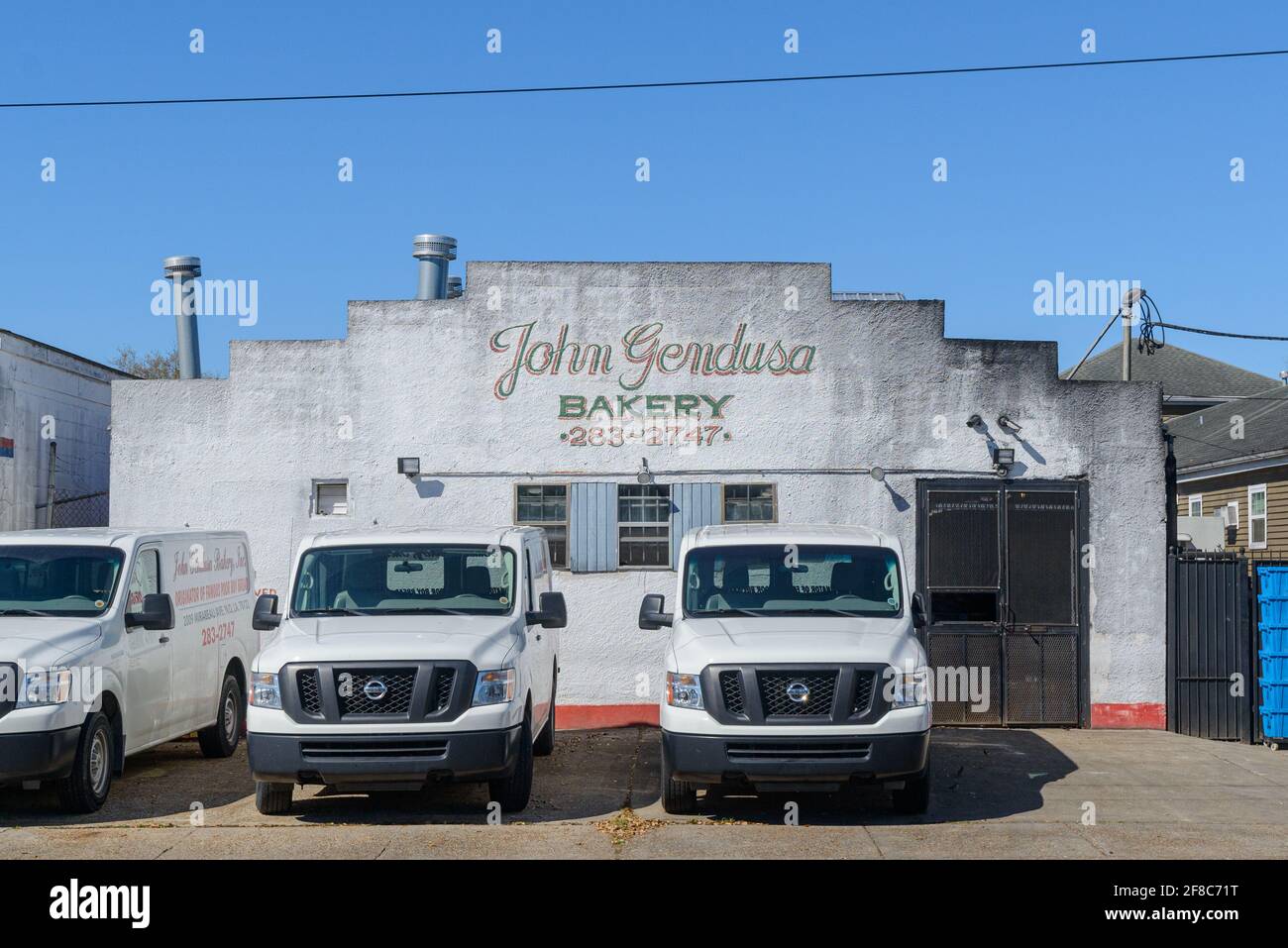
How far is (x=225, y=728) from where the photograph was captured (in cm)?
1295

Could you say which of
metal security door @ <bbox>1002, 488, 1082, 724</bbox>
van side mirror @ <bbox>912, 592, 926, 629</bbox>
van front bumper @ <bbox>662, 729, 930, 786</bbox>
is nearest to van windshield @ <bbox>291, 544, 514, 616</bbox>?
van front bumper @ <bbox>662, 729, 930, 786</bbox>

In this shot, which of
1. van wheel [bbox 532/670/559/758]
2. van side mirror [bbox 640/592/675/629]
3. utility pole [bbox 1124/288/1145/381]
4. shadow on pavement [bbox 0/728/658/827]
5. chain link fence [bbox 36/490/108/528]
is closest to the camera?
shadow on pavement [bbox 0/728/658/827]

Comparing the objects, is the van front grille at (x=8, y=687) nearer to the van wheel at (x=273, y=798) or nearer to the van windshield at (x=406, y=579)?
the van wheel at (x=273, y=798)

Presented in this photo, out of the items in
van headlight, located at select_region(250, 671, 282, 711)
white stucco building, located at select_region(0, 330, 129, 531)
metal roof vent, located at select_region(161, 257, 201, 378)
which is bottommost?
van headlight, located at select_region(250, 671, 282, 711)


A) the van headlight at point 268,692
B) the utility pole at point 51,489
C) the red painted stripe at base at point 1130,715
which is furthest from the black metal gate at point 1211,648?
the utility pole at point 51,489

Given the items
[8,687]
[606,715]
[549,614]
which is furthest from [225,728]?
[549,614]

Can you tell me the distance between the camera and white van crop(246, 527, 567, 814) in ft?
30.3

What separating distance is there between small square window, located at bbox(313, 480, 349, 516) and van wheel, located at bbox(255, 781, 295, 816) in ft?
17.4

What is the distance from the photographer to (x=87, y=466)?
1758 cm

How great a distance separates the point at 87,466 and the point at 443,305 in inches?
231

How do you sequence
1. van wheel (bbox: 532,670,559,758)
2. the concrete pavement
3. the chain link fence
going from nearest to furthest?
1. the concrete pavement
2. van wheel (bbox: 532,670,559,758)
3. the chain link fence

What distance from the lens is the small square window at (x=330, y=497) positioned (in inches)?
586

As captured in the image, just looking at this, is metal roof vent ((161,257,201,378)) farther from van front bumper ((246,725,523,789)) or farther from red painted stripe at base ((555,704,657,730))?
van front bumper ((246,725,523,789))

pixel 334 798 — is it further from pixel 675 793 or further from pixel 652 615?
pixel 652 615
